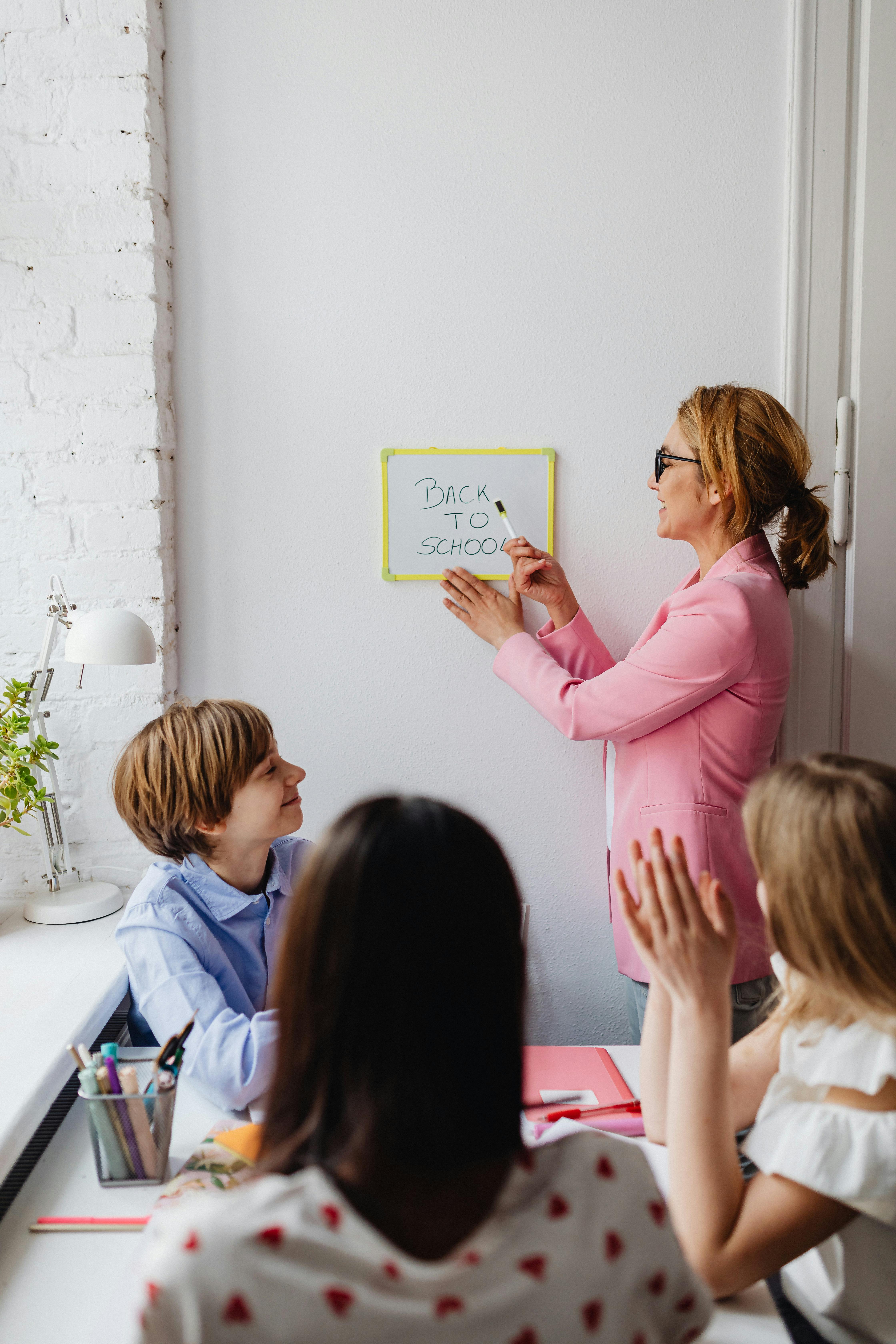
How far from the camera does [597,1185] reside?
2.15 ft

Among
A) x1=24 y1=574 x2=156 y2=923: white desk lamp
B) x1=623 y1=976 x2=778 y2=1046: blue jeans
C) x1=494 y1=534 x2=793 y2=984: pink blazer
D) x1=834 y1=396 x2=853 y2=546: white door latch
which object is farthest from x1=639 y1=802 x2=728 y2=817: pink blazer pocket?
x1=24 y1=574 x2=156 y2=923: white desk lamp

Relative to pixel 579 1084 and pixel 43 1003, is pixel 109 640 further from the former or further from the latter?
pixel 579 1084

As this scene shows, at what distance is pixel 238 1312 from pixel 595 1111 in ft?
2.20

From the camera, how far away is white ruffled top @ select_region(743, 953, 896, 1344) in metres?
0.81

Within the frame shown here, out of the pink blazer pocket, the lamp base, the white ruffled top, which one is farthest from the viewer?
the lamp base

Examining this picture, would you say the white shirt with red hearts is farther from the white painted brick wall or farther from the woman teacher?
the white painted brick wall

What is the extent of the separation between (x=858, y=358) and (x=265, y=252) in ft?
3.79

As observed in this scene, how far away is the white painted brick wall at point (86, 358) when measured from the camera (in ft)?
5.70

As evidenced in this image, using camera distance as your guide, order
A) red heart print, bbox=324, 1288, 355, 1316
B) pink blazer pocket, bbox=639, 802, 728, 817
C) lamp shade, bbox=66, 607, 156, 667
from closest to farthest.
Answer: red heart print, bbox=324, 1288, 355, 1316, lamp shade, bbox=66, 607, 156, 667, pink blazer pocket, bbox=639, 802, 728, 817

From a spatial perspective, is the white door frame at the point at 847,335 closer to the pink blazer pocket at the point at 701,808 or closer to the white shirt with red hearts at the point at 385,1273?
the pink blazer pocket at the point at 701,808

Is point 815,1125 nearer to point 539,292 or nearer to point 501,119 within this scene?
point 539,292

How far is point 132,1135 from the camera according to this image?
3.29ft

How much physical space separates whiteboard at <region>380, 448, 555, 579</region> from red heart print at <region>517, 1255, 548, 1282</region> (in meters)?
1.39

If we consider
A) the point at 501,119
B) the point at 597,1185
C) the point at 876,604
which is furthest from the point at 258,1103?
the point at 501,119
